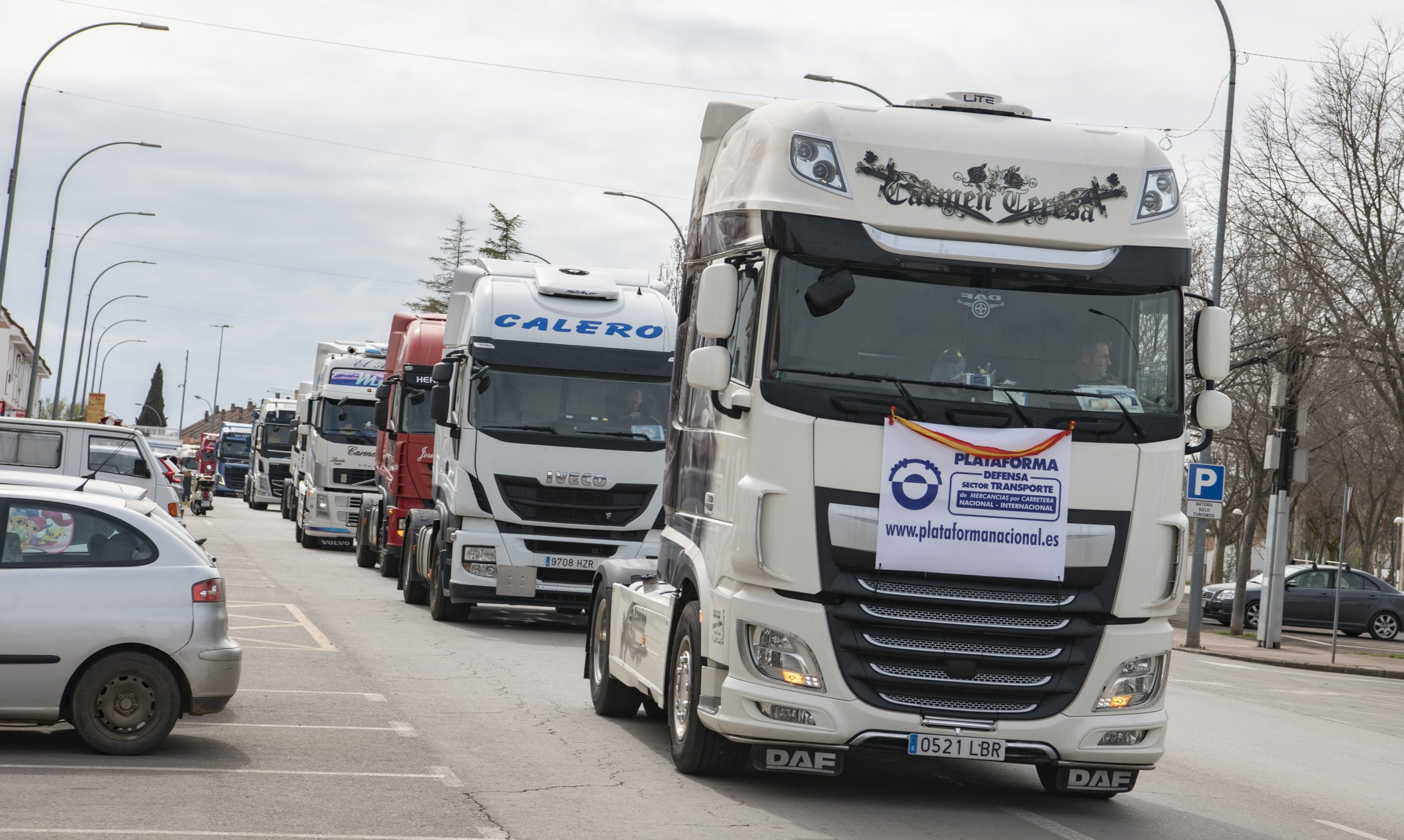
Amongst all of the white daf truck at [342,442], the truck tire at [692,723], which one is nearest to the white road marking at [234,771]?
the truck tire at [692,723]

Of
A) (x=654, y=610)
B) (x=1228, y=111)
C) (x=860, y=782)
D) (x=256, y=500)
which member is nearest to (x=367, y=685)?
(x=654, y=610)

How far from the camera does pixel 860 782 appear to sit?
9352 mm

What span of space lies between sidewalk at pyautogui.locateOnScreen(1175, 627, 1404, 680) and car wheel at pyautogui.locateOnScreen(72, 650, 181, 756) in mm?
20118

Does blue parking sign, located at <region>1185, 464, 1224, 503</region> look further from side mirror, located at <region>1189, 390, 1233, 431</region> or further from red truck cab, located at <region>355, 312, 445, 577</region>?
side mirror, located at <region>1189, 390, 1233, 431</region>

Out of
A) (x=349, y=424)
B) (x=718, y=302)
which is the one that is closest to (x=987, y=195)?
(x=718, y=302)

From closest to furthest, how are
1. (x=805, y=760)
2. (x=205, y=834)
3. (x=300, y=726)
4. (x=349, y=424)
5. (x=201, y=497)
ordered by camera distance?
(x=205, y=834) → (x=805, y=760) → (x=300, y=726) → (x=349, y=424) → (x=201, y=497)

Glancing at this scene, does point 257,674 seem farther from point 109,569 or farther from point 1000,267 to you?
point 1000,267

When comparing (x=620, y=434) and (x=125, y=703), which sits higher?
(x=620, y=434)

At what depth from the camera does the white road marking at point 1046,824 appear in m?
7.90

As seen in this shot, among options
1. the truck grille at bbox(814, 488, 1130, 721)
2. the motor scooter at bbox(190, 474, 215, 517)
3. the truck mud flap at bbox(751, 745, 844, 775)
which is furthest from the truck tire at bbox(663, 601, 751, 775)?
the motor scooter at bbox(190, 474, 215, 517)

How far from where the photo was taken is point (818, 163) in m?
8.33

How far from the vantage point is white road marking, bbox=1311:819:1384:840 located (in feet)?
28.3

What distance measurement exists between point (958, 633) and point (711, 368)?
1888 millimetres

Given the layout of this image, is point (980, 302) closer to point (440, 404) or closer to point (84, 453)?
point (440, 404)
